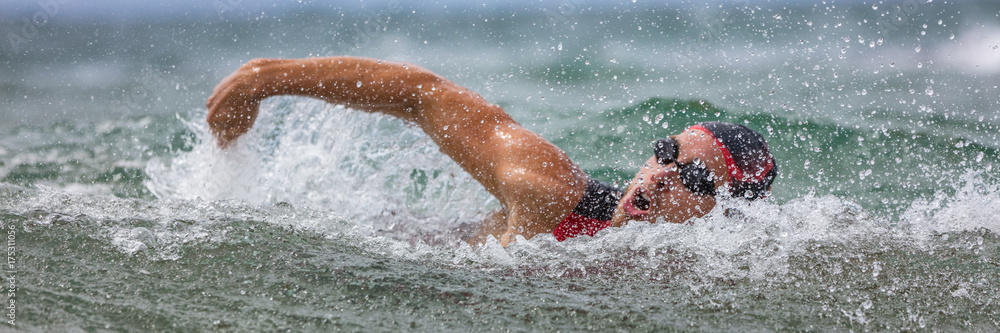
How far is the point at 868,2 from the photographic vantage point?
6.72 m

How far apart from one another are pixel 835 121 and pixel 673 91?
113 centimetres

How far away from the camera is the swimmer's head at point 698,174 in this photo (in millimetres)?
2152

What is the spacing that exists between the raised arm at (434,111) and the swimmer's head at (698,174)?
215 mm

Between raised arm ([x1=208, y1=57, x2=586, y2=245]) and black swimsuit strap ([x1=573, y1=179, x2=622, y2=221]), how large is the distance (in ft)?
0.11

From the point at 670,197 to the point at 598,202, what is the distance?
0.76 feet

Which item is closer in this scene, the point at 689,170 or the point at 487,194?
the point at 689,170

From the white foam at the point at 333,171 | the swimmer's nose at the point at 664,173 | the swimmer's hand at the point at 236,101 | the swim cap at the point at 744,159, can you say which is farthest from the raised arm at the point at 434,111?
the swim cap at the point at 744,159

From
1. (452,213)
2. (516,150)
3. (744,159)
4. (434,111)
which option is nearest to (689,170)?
(744,159)

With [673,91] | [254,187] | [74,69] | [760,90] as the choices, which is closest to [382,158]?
[254,187]

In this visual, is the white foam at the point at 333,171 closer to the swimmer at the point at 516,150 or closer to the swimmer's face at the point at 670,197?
the swimmer at the point at 516,150

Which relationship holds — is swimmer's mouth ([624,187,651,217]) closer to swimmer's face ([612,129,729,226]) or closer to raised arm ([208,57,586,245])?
swimmer's face ([612,129,729,226])

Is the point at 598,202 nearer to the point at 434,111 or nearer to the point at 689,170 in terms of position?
the point at 689,170

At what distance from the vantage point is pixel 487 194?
2.73 metres

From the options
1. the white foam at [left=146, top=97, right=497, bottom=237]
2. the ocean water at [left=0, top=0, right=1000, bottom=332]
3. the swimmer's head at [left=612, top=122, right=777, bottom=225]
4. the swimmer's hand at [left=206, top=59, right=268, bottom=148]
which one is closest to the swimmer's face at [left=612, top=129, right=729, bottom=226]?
the swimmer's head at [left=612, top=122, right=777, bottom=225]
